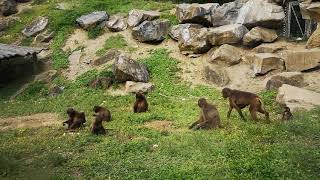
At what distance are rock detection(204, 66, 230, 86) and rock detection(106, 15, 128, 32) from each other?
297 inches

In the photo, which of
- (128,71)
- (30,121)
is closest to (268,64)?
(128,71)

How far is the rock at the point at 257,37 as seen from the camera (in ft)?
81.4

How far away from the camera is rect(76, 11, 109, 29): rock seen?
30194mm

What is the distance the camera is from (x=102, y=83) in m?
23.8

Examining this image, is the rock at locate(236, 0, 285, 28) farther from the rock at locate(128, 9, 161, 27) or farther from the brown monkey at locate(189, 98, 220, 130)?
the brown monkey at locate(189, 98, 220, 130)

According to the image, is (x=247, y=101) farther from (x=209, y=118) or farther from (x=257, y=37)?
(x=257, y=37)

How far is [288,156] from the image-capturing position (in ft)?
38.9

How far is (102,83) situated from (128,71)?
59.5 inches

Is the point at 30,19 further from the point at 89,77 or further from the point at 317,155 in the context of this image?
the point at 317,155

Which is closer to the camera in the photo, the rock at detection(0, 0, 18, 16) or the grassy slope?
the grassy slope

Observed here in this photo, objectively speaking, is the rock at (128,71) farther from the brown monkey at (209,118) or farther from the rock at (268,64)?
the brown monkey at (209,118)

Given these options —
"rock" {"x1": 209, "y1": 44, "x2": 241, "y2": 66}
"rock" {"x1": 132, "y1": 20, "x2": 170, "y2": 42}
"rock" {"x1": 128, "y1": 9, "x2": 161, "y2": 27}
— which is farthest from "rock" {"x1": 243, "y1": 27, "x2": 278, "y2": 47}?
"rock" {"x1": 128, "y1": 9, "x2": 161, "y2": 27}

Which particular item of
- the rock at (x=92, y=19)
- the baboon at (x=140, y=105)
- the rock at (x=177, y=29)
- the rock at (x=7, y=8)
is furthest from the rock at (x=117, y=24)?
the baboon at (x=140, y=105)

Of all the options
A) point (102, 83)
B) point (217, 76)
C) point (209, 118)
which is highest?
point (209, 118)
